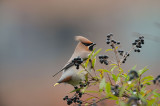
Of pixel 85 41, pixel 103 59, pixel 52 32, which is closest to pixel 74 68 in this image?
pixel 85 41

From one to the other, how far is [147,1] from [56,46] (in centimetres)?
220

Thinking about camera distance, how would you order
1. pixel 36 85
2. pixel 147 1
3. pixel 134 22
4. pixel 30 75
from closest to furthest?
pixel 36 85 < pixel 30 75 < pixel 134 22 < pixel 147 1

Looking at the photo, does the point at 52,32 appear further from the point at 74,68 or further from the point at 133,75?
the point at 133,75

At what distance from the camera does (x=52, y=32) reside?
6176 millimetres

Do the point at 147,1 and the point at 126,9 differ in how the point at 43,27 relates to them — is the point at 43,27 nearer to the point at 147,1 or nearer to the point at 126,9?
the point at 126,9

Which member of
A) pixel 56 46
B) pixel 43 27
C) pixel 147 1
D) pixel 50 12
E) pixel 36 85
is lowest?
pixel 36 85

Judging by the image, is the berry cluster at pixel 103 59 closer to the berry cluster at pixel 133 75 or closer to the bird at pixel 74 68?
the berry cluster at pixel 133 75

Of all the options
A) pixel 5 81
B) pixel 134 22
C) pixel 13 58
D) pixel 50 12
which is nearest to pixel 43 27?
pixel 50 12

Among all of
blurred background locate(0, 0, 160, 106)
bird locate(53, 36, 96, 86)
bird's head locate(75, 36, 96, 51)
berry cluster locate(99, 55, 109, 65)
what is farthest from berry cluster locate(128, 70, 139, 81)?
blurred background locate(0, 0, 160, 106)

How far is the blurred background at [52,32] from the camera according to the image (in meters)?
5.32

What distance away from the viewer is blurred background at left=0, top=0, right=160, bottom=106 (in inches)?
209

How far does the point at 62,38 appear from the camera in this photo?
6.11 m

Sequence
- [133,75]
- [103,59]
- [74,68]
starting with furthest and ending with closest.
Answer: [74,68] → [103,59] → [133,75]

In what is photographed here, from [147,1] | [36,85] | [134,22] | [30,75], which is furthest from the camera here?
[147,1]
